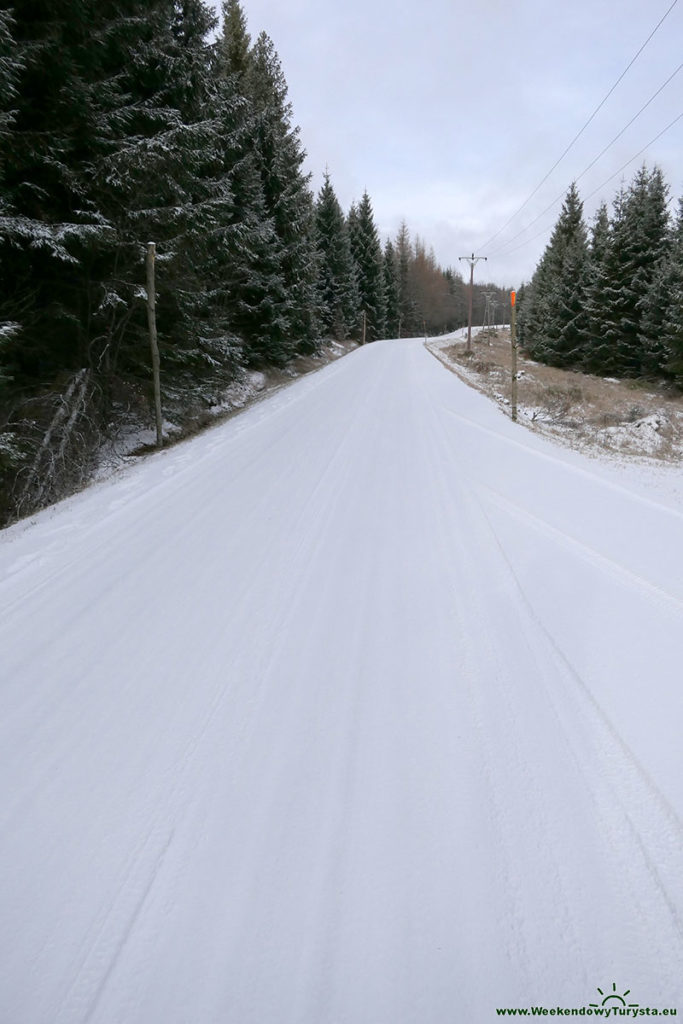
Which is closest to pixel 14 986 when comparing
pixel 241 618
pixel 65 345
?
pixel 241 618

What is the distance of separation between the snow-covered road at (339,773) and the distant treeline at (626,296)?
1818cm

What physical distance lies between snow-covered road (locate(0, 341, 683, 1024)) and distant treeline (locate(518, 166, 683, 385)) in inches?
716

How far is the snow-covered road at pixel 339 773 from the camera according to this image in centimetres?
146

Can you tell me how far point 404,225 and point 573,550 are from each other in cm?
9681

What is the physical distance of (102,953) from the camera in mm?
1507

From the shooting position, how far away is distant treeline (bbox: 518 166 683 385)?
18.2 metres

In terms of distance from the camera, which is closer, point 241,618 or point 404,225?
point 241,618

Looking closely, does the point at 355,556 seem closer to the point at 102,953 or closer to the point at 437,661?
the point at 437,661

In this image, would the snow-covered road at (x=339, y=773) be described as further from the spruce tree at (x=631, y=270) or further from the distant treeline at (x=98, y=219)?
the spruce tree at (x=631, y=270)

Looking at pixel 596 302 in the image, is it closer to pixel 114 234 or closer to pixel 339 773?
pixel 114 234

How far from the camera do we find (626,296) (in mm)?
21094

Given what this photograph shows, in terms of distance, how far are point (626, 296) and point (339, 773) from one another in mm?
25154

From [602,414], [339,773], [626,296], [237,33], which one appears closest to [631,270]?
[626,296]

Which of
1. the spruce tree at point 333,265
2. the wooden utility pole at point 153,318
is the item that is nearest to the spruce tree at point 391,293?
the spruce tree at point 333,265
